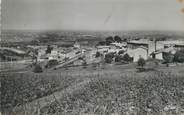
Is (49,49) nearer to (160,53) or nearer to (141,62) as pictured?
(141,62)

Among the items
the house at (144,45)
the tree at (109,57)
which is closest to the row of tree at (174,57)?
the house at (144,45)

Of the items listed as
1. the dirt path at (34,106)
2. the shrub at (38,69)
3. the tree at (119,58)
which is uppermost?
the tree at (119,58)

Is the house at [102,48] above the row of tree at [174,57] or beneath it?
above

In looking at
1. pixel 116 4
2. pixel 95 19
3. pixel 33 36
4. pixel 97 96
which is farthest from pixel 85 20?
pixel 97 96

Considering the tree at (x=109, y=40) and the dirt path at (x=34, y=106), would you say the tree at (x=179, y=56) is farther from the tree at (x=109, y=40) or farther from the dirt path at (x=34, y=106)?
the dirt path at (x=34, y=106)

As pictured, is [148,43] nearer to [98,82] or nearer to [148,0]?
[148,0]
